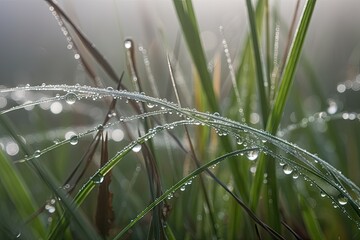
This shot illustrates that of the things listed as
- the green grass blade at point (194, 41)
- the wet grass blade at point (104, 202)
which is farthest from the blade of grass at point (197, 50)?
the wet grass blade at point (104, 202)

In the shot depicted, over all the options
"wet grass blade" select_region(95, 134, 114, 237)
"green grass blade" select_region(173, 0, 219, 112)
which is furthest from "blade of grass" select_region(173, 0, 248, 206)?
"wet grass blade" select_region(95, 134, 114, 237)

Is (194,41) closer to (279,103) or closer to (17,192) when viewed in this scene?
(279,103)

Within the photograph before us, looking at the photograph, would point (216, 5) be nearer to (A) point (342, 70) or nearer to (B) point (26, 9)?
(A) point (342, 70)

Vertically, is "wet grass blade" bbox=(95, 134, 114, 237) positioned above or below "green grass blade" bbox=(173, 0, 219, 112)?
below

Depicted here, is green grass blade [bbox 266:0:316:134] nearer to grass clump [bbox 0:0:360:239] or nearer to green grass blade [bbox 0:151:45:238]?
grass clump [bbox 0:0:360:239]

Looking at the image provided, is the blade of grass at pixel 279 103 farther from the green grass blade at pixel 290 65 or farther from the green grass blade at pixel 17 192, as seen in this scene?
the green grass blade at pixel 17 192

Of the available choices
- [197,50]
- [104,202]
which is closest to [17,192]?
[104,202]

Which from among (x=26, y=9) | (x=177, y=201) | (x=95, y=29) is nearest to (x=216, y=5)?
(x=95, y=29)
